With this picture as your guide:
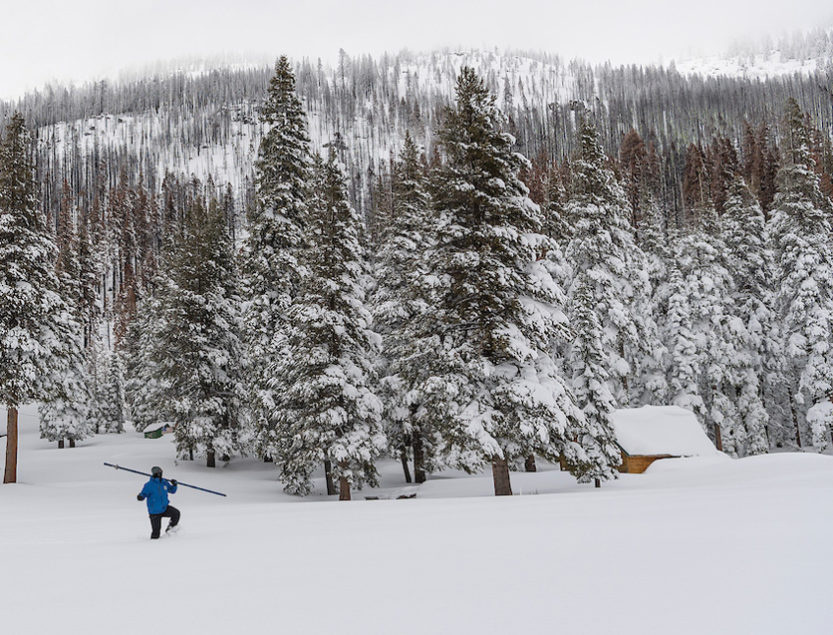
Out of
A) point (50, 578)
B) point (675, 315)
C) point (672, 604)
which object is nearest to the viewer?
point (672, 604)

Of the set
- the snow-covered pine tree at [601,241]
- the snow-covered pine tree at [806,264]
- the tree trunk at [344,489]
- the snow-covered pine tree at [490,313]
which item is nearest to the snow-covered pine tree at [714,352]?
the snow-covered pine tree at [806,264]

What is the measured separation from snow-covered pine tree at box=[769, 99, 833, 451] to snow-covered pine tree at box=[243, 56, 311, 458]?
90.4 ft

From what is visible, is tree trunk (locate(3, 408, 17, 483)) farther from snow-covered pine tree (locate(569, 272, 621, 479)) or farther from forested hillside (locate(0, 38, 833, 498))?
snow-covered pine tree (locate(569, 272, 621, 479))

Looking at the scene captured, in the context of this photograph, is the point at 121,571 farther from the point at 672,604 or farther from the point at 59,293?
the point at 59,293

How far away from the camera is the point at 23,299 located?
77.9ft

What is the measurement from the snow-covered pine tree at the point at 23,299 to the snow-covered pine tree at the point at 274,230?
28.9ft

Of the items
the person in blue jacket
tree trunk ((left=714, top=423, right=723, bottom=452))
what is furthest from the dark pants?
tree trunk ((left=714, top=423, right=723, bottom=452))

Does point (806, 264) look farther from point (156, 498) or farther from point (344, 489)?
point (156, 498)

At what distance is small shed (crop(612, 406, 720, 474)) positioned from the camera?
27406 millimetres

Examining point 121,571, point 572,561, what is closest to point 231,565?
point 121,571

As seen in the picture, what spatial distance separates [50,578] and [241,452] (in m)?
23.3

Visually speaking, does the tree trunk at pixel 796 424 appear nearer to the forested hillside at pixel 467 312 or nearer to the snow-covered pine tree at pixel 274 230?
the forested hillside at pixel 467 312

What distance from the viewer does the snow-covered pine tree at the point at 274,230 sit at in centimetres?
2533

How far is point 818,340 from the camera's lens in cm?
3133
